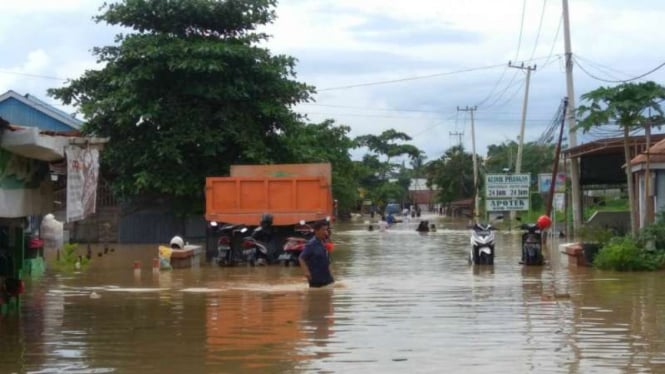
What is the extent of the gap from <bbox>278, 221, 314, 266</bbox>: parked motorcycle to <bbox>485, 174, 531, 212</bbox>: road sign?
17461 mm

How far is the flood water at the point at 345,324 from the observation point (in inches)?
349

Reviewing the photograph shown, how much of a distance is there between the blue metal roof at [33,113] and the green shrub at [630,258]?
2539 cm

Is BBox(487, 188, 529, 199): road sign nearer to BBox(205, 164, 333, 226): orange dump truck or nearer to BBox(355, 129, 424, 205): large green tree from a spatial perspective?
BBox(205, 164, 333, 226): orange dump truck

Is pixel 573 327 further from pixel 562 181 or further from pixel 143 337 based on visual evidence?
pixel 562 181

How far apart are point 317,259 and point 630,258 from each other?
8500mm

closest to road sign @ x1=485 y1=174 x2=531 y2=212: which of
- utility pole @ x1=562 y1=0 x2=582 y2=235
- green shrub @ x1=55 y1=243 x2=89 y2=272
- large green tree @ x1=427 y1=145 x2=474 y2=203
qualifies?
utility pole @ x1=562 y1=0 x2=582 y2=235

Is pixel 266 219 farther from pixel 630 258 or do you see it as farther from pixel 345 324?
pixel 345 324

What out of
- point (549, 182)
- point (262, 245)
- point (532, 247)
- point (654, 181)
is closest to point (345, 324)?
point (532, 247)

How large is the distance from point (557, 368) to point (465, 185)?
96.3 m

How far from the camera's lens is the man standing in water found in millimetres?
14117

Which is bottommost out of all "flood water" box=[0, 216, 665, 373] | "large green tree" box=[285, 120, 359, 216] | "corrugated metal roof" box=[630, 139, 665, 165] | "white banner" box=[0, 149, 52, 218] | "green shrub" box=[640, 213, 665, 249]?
"flood water" box=[0, 216, 665, 373]

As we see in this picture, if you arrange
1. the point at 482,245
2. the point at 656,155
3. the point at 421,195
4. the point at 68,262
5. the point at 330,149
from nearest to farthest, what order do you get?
the point at 68,262, the point at 656,155, the point at 482,245, the point at 330,149, the point at 421,195

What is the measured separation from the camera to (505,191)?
39.7 meters

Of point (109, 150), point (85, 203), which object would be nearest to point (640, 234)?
point (85, 203)
